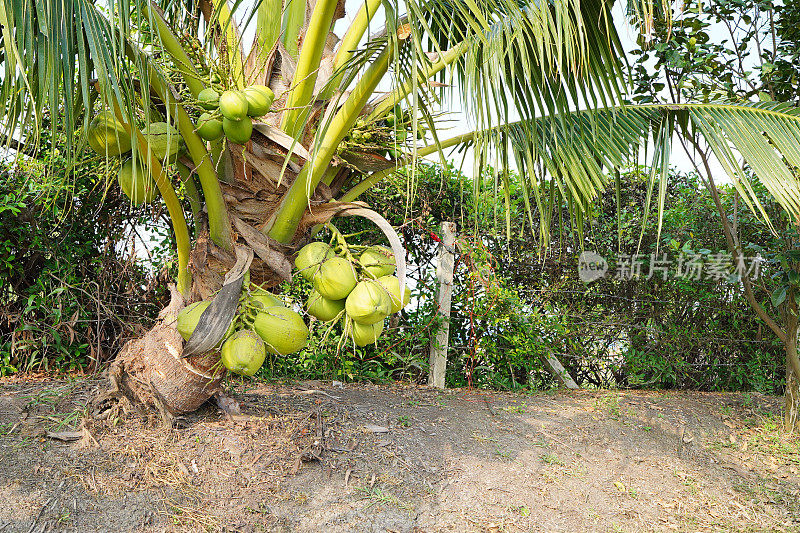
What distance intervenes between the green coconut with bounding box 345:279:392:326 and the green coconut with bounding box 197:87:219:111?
0.89 metres

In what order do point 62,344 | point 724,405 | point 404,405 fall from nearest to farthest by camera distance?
1. point 404,405
2. point 62,344
3. point 724,405

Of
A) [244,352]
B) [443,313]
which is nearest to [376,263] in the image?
[244,352]

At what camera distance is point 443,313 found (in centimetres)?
514

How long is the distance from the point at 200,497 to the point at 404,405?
5.88ft

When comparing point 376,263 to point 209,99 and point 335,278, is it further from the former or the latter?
point 209,99

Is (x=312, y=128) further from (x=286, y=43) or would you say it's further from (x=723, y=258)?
(x=723, y=258)

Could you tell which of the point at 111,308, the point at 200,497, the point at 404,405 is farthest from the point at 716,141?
the point at 111,308

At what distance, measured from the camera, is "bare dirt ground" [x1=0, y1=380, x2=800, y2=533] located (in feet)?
9.09

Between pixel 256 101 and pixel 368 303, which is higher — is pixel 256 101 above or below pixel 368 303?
above

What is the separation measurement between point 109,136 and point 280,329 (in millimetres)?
1019

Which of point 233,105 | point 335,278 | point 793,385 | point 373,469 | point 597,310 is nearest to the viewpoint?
point 233,105

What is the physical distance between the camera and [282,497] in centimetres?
292

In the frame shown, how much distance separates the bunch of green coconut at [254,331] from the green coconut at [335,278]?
0.17m

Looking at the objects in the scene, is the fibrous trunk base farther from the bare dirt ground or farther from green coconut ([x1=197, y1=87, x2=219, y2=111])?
green coconut ([x1=197, y1=87, x2=219, y2=111])
